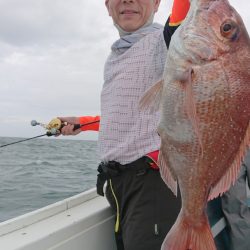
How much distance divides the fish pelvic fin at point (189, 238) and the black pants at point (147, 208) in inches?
21.2

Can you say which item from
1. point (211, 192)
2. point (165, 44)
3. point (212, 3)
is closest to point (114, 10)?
point (165, 44)

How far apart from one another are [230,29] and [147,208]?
113 centimetres

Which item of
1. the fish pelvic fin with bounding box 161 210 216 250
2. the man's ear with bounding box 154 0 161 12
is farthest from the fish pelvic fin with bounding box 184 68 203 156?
the man's ear with bounding box 154 0 161 12

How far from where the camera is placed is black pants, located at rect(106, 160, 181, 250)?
2.37 m

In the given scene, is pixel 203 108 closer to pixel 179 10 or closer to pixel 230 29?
pixel 230 29

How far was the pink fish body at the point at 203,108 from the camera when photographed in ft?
5.69

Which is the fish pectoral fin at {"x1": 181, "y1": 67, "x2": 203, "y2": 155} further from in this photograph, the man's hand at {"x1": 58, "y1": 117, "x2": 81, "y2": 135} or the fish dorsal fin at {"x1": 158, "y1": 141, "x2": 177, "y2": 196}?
the man's hand at {"x1": 58, "y1": 117, "x2": 81, "y2": 135}

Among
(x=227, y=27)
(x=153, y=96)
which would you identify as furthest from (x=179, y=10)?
(x=153, y=96)

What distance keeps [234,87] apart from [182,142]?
319 mm

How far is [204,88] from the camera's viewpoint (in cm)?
174

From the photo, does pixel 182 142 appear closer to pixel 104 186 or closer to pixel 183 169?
pixel 183 169

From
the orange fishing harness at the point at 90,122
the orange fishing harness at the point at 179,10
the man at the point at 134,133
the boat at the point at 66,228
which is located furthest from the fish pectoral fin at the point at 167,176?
the orange fishing harness at the point at 90,122

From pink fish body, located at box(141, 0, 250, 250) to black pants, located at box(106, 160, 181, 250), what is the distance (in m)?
0.53

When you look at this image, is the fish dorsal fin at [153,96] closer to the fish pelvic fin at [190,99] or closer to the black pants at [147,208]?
the fish pelvic fin at [190,99]
